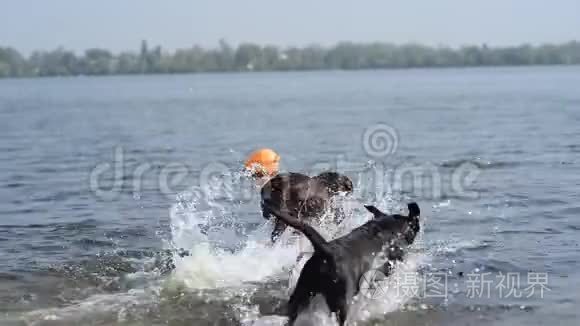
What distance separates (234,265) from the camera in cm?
976

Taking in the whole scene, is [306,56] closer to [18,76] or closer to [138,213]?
[18,76]

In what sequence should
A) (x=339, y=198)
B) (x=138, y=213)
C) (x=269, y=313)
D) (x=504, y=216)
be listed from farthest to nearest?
(x=138, y=213)
(x=504, y=216)
(x=339, y=198)
(x=269, y=313)

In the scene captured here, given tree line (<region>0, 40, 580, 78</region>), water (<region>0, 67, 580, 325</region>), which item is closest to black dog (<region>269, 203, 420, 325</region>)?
water (<region>0, 67, 580, 325</region>)

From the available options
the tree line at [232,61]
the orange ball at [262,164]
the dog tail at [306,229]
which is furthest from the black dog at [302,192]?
the tree line at [232,61]

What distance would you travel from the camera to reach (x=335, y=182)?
9250 mm

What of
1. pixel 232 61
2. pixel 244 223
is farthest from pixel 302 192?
pixel 232 61

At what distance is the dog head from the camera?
30.3 ft

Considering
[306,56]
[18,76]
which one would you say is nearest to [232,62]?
[306,56]

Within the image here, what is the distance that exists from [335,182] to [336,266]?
2.54 metres

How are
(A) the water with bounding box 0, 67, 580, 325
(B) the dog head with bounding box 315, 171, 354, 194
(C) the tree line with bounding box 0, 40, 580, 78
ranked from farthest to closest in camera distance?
1. (C) the tree line with bounding box 0, 40, 580, 78
2. (B) the dog head with bounding box 315, 171, 354, 194
3. (A) the water with bounding box 0, 67, 580, 325

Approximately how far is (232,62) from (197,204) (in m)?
119

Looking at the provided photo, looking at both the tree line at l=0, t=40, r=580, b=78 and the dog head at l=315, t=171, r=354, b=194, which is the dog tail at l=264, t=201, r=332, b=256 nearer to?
the dog head at l=315, t=171, r=354, b=194

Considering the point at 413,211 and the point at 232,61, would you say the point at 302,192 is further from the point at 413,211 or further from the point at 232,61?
the point at 232,61

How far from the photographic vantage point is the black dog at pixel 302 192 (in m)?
9.03
